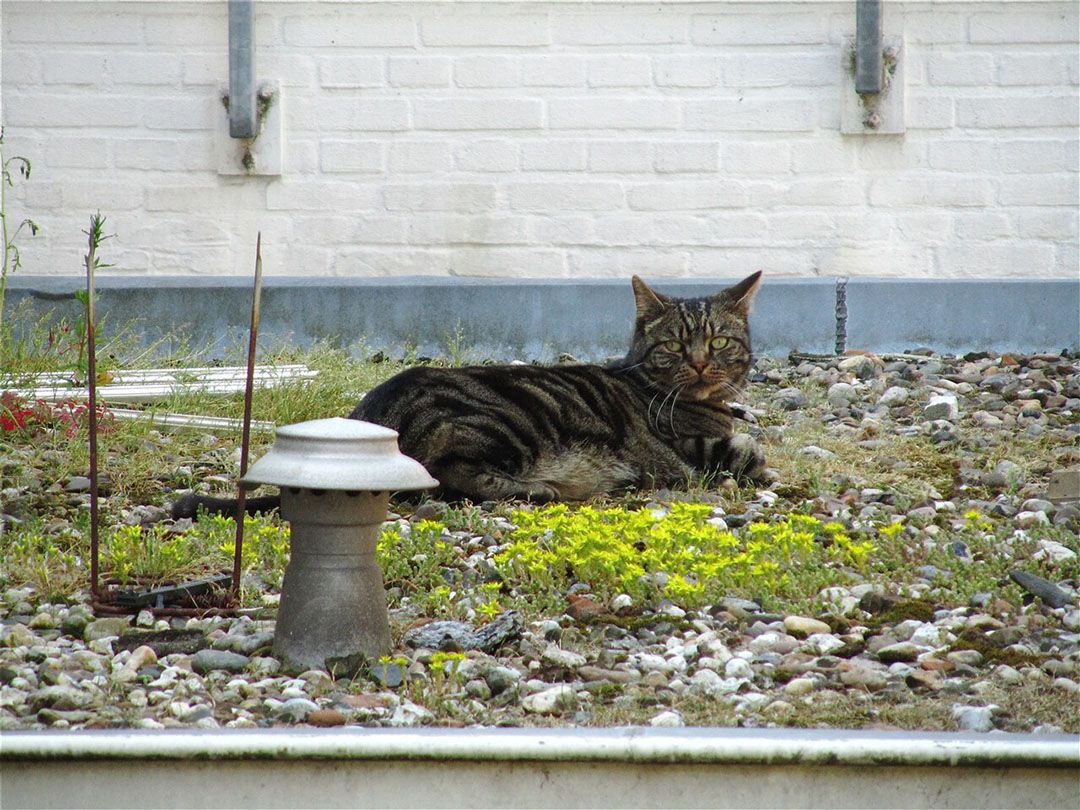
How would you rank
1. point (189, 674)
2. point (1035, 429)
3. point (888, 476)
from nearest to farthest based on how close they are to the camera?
point (189, 674) → point (888, 476) → point (1035, 429)

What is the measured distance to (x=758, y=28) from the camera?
6.69 m

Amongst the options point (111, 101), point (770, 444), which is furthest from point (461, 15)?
point (770, 444)

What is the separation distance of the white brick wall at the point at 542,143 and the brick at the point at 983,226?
0.6 inches

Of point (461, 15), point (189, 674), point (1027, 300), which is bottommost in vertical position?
point (189, 674)

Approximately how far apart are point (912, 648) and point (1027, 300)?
440 cm

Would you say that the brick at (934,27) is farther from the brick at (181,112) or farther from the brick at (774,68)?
A: the brick at (181,112)

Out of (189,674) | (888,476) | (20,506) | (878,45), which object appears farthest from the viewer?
(878,45)

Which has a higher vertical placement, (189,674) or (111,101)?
(111,101)

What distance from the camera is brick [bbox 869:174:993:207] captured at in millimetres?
6699

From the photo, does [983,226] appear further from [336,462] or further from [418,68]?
[336,462]

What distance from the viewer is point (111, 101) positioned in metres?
6.72

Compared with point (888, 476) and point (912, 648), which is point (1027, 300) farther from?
point (912, 648)

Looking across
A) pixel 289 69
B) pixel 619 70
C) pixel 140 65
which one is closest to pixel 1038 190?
pixel 619 70

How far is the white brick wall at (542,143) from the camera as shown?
21.9 ft
